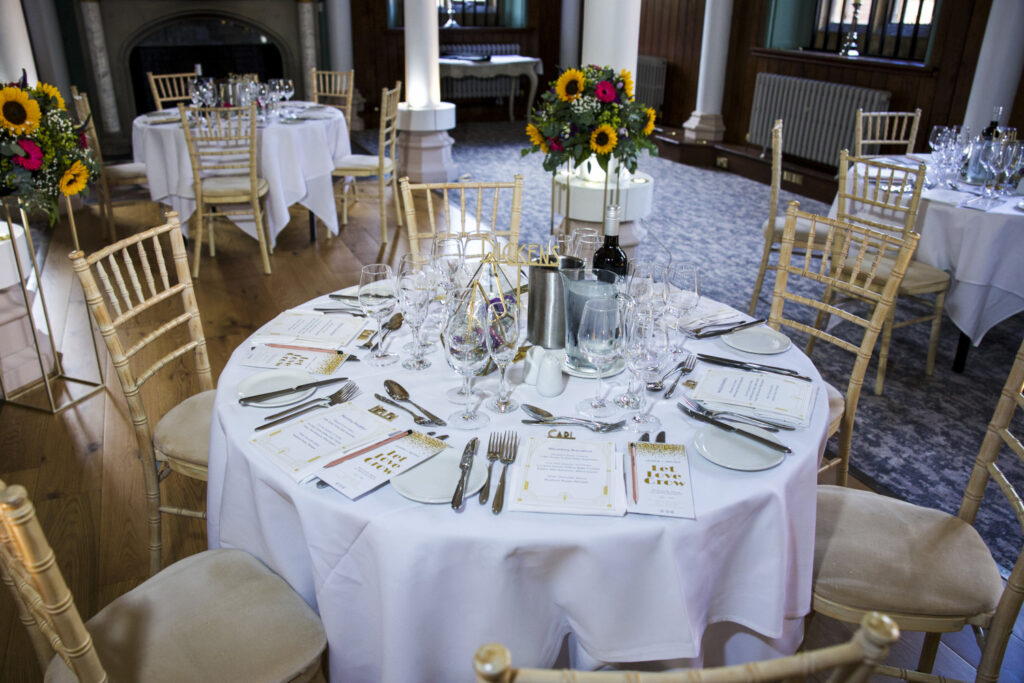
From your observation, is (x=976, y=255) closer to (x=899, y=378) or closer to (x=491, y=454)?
(x=899, y=378)

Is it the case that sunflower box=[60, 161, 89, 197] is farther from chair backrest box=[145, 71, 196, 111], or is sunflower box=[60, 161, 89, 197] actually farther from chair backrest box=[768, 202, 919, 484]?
chair backrest box=[145, 71, 196, 111]

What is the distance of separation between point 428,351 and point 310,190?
341 centimetres

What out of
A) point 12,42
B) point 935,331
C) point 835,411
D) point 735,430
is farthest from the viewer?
point 12,42

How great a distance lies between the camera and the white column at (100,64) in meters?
7.17

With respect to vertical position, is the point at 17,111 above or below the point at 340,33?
below

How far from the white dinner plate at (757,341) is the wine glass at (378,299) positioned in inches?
32.6

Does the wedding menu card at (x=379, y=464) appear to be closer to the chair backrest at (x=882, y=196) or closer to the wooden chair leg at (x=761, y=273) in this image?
the chair backrest at (x=882, y=196)

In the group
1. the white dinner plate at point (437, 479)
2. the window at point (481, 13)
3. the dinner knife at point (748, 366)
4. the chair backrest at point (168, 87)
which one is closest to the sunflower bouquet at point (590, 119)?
the dinner knife at point (748, 366)

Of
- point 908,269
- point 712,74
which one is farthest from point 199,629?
point 712,74

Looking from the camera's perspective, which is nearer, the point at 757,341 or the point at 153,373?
the point at 757,341

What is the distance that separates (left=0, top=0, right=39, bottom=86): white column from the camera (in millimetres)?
5016

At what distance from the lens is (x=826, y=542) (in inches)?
64.0

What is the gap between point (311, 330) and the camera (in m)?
1.92

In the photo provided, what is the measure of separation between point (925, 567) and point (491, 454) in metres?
0.94
